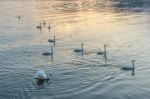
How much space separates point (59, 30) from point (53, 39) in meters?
13.7

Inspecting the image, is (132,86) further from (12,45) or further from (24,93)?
(12,45)

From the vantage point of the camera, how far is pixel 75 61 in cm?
5341

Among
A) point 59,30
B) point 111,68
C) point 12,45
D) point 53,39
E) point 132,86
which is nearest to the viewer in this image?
point 132,86

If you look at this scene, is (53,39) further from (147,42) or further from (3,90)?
(3,90)

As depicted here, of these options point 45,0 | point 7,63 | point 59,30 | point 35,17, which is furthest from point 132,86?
point 45,0

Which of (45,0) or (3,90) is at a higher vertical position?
(45,0)

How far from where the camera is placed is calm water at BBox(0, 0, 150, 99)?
41219 millimetres

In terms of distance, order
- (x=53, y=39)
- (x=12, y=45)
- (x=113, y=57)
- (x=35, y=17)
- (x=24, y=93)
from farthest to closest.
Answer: (x=35, y=17), (x=53, y=39), (x=12, y=45), (x=113, y=57), (x=24, y=93)

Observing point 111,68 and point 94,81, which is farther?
point 111,68

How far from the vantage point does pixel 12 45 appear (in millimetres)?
64250

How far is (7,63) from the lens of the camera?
5222 centimetres

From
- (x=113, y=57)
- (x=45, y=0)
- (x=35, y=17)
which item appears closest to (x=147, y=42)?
(x=113, y=57)

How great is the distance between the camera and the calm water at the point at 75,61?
4122cm

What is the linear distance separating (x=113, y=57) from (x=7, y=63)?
16532 mm
